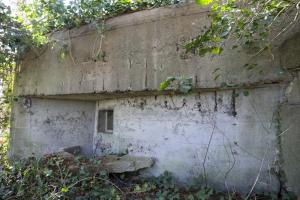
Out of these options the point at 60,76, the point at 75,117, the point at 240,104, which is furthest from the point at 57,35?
the point at 240,104

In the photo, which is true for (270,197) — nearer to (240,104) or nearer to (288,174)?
(288,174)

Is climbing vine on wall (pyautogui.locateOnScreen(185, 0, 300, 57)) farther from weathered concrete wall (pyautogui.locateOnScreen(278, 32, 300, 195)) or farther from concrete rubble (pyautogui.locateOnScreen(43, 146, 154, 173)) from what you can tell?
concrete rubble (pyautogui.locateOnScreen(43, 146, 154, 173))

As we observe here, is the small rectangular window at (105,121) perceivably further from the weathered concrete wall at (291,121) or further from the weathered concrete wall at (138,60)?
the weathered concrete wall at (291,121)

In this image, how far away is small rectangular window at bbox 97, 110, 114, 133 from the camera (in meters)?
4.69

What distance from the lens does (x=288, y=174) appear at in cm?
264

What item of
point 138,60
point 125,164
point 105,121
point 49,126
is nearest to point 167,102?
point 138,60

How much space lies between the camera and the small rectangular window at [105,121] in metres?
4.69

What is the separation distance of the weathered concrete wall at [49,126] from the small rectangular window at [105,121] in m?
0.25

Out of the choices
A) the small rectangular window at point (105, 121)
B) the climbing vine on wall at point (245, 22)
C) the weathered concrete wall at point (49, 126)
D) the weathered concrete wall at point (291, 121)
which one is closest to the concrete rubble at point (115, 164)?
the small rectangular window at point (105, 121)

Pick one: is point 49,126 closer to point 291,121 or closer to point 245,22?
point 245,22

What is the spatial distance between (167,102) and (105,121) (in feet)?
5.14

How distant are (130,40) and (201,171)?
199 cm

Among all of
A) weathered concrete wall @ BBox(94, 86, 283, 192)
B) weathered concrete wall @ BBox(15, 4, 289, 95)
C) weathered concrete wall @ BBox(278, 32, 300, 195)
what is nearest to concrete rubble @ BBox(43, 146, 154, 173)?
weathered concrete wall @ BBox(94, 86, 283, 192)

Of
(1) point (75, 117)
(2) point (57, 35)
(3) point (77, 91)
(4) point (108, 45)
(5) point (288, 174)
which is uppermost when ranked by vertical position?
(2) point (57, 35)
